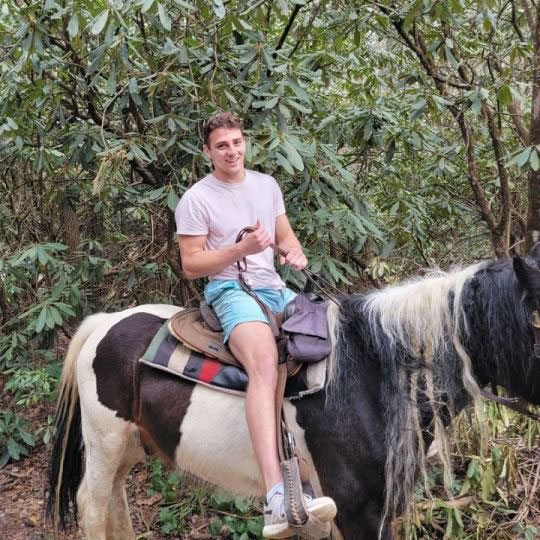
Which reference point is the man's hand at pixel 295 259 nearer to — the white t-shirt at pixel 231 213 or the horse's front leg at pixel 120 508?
the white t-shirt at pixel 231 213

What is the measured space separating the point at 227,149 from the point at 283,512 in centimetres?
170

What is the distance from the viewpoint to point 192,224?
2.77m

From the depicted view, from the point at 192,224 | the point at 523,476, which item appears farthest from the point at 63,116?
the point at 523,476

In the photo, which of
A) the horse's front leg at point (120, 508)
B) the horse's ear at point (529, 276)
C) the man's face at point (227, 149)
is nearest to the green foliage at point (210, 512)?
the horse's front leg at point (120, 508)

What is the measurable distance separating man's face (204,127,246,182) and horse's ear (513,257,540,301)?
143 cm

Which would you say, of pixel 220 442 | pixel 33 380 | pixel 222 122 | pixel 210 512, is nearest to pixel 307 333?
pixel 220 442

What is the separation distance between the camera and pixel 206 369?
9.07 ft

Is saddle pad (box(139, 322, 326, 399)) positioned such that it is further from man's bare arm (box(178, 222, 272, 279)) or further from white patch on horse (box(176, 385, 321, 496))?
man's bare arm (box(178, 222, 272, 279))

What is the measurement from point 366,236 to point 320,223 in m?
0.36

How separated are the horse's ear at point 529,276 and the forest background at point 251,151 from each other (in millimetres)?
1067

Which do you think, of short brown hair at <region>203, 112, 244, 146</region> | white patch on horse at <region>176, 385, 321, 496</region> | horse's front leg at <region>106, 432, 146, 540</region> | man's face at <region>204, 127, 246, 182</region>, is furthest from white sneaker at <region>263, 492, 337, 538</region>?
short brown hair at <region>203, 112, 244, 146</region>

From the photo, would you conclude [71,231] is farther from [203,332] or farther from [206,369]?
[206,369]

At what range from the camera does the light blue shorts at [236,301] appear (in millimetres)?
2652

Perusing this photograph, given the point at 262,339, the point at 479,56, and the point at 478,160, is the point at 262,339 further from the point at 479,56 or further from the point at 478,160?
the point at 478,160
